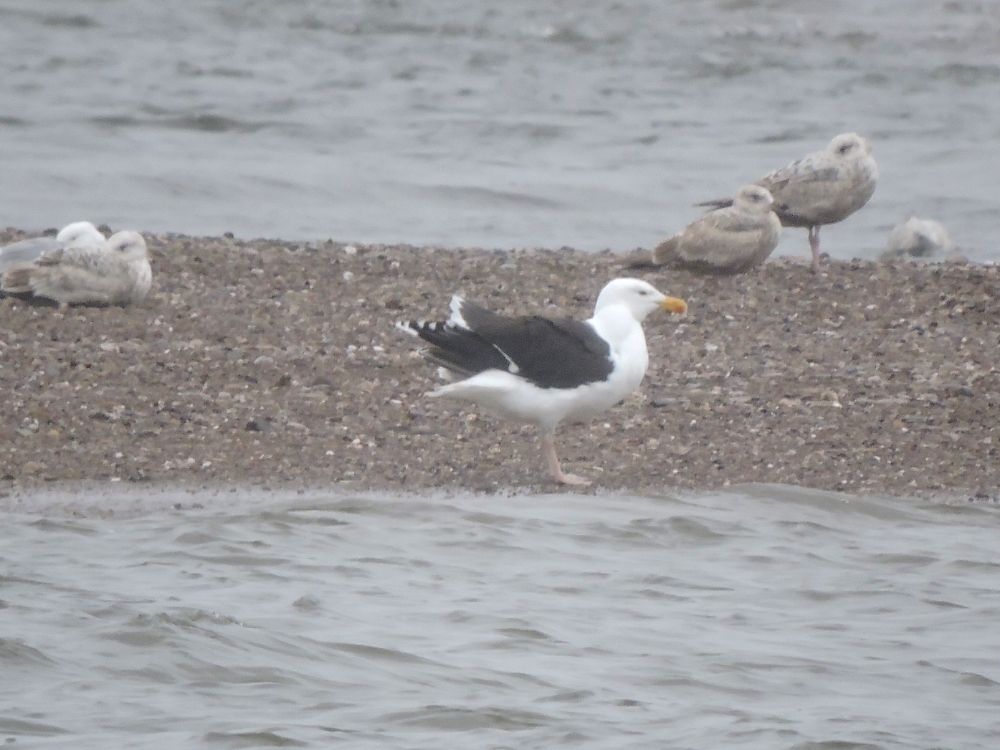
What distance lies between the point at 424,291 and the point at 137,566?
14.8 ft

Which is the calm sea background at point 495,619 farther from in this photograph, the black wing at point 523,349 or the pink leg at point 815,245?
the pink leg at point 815,245

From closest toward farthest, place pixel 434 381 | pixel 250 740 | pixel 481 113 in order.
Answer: pixel 250 740 < pixel 434 381 < pixel 481 113

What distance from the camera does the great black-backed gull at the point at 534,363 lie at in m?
7.57

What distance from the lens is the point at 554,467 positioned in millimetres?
7773

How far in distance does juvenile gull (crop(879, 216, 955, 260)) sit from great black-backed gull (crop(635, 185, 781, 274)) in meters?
2.92

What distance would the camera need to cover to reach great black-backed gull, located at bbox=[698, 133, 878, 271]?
11742mm

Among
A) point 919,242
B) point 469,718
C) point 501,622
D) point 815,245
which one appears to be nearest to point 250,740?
point 469,718

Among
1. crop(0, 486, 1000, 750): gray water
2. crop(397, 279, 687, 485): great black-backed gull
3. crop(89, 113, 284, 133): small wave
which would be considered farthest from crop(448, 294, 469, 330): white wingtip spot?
crop(89, 113, 284, 133): small wave

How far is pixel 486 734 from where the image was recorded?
5.09 metres

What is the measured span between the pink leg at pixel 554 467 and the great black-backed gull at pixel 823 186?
4.35 metres

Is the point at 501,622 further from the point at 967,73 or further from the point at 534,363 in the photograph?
the point at 967,73

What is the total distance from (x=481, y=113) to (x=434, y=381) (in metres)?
12.4

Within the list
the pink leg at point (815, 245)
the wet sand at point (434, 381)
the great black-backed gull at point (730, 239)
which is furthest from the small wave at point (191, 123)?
the pink leg at point (815, 245)

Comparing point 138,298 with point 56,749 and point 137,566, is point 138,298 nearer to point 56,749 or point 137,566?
point 137,566
